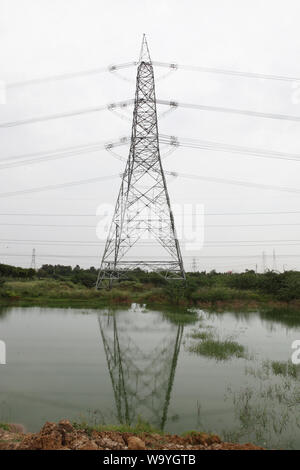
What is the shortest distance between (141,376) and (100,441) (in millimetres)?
4299

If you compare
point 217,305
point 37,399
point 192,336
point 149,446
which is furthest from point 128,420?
point 217,305

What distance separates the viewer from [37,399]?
281 inches

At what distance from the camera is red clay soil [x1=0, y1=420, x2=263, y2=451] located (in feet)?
14.8

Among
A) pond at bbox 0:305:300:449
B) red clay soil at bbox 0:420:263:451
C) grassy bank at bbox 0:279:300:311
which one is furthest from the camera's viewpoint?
grassy bank at bbox 0:279:300:311

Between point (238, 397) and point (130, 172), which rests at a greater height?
point (130, 172)

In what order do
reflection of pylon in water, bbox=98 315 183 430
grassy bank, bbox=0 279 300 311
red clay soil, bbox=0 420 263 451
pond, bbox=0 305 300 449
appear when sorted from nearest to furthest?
red clay soil, bbox=0 420 263 451
pond, bbox=0 305 300 449
reflection of pylon in water, bbox=98 315 183 430
grassy bank, bbox=0 279 300 311

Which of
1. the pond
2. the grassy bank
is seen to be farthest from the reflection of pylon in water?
the grassy bank

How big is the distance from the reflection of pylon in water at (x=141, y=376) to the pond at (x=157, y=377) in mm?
28

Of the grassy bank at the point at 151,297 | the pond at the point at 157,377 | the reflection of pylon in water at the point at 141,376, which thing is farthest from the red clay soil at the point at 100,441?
the grassy bank at the point at 151,297

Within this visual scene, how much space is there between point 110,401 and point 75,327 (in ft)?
28.1

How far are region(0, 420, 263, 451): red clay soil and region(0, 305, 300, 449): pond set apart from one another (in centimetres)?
86

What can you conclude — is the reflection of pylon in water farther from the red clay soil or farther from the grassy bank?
the grassy bank

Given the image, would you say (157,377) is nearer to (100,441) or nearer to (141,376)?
(141,376)

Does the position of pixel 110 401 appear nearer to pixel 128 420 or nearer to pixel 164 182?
pixel 128 420
